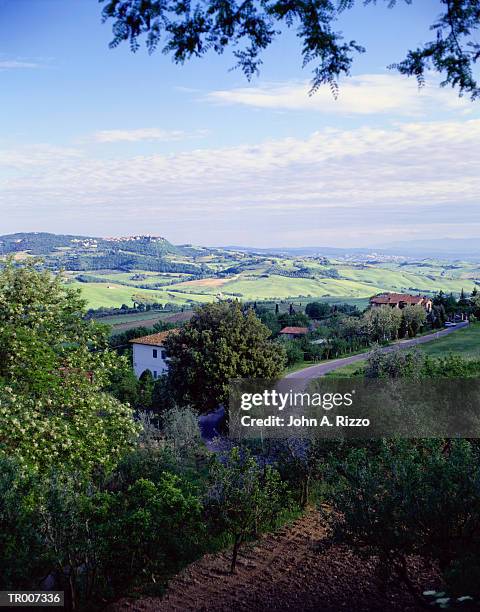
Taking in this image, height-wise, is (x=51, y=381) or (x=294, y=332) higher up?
(x=51, y=381)

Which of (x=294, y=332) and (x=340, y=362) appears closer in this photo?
(x=340, y=362)

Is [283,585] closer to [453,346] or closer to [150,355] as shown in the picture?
[453,346]

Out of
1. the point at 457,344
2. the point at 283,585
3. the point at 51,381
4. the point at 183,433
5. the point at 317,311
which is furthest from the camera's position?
the point at 317,311

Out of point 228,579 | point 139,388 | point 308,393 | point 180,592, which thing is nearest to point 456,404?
point 308,393

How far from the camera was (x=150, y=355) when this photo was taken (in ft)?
176

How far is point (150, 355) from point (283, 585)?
42.9 metres

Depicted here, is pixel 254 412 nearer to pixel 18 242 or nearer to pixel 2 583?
pixel 2 583

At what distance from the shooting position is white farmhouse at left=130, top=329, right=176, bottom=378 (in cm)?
5254

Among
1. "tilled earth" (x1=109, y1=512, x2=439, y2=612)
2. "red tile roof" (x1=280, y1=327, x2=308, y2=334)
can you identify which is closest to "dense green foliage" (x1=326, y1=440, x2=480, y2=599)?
"tilled earth" (x1=109, y1=512, x2=439, y2=612)

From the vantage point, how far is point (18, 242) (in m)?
165

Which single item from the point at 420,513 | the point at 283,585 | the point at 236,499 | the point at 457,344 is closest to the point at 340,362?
the point at 457,344

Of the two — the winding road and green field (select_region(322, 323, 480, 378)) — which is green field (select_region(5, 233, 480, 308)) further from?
green field (select_region(322, 323, 480, 378))

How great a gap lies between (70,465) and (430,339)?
144 feet

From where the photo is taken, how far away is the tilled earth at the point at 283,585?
35.4ft
